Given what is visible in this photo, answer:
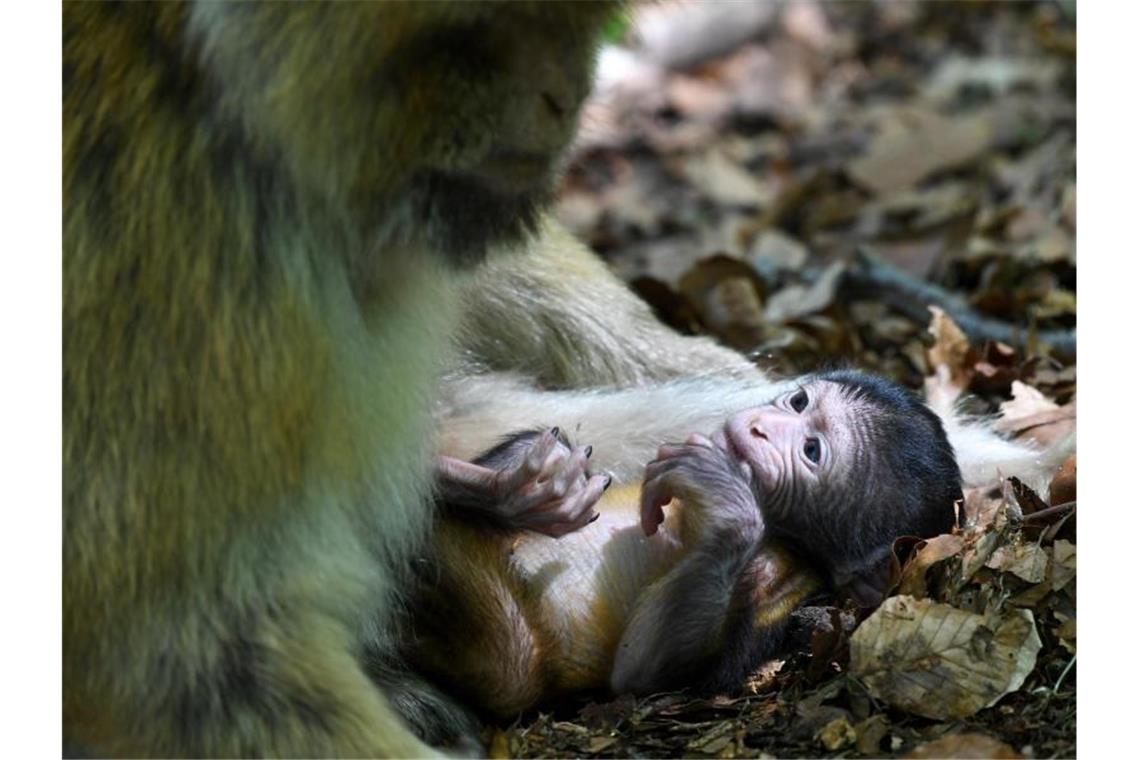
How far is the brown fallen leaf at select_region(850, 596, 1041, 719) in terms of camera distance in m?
4.21

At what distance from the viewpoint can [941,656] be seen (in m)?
4.28

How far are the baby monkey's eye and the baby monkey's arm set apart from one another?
0.32 metres

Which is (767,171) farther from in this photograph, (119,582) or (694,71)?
(119,582)

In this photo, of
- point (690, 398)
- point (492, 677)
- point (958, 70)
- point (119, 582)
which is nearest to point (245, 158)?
point (119, 582)

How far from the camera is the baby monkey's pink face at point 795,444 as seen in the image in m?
5.05

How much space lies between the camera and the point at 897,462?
5.14 m

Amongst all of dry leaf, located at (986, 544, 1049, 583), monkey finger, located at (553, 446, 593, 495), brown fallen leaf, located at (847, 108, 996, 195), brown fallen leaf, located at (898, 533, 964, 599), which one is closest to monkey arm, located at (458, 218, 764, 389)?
monkey finger, located at (553, 446, 593, 495)

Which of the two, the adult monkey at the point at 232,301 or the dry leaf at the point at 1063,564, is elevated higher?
the adult monkey at the point at 232,301

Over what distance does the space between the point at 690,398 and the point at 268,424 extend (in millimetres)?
2190

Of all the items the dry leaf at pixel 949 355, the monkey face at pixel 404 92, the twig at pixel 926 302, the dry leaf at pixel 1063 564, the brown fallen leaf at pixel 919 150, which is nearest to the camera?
the monkey face at pixel 404 92

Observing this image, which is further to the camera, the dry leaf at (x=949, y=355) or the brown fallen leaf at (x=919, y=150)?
the brown fallen leaf at (x=919, y=150)

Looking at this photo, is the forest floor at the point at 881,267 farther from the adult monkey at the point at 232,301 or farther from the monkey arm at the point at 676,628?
the adult monkey at the point at 232,301

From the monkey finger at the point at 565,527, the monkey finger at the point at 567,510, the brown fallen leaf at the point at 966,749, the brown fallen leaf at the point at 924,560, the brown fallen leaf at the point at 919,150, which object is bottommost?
the brown fallen leaf at the point at 966,749

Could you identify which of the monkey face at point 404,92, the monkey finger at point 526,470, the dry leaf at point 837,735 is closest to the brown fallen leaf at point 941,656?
the dry leaf at point 837,735
